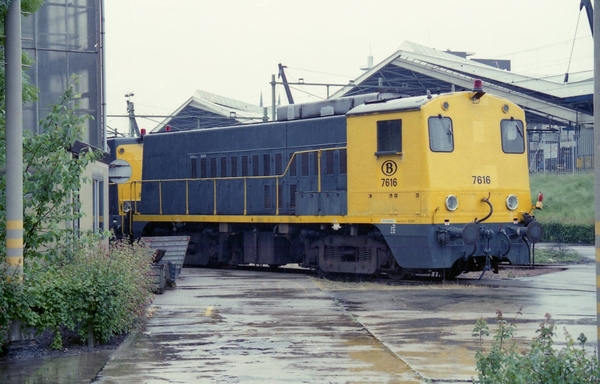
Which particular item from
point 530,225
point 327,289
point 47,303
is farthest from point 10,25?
point 530,225

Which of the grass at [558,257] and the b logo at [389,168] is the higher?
the b logo at [389,168]

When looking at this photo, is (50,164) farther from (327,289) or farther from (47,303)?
(327,289)

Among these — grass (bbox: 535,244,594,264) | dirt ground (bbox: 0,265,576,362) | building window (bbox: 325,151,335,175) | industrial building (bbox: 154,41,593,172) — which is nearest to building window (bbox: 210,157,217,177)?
building window (bbox: 325,151,335,175)

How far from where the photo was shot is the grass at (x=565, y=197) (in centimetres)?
4012

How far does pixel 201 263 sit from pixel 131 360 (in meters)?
15.6

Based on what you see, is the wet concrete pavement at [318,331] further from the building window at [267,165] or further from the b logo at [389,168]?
the building window at [267,165]

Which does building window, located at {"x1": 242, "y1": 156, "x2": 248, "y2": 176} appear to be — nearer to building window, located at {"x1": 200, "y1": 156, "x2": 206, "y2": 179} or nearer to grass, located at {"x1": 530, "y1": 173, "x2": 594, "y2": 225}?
building window, located at {"x1": 200, "y1": 156, "x2": 206, "y2": 179}

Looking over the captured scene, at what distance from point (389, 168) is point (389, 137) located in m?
0.65

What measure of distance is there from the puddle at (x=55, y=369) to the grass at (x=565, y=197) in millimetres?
30018

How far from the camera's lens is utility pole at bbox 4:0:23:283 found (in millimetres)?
10648

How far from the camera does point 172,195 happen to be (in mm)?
26156

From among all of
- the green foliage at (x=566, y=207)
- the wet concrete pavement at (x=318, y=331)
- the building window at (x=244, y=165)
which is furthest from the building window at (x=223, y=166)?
the green foliage at (x=566, y=207)

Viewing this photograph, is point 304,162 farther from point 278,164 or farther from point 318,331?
point 318,331

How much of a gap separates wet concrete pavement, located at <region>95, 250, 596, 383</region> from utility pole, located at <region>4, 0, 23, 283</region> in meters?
1.72
